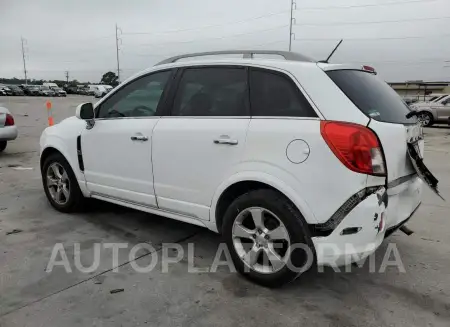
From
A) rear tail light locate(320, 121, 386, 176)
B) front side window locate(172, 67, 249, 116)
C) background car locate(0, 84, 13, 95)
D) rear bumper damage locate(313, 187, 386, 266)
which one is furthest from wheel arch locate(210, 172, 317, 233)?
background car locate(0, 84, 13, 95)

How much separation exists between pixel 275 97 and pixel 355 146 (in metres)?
0.73

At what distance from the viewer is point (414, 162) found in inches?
122

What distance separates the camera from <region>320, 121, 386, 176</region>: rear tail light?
274 centimetres

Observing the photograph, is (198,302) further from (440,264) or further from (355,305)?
(440,264)

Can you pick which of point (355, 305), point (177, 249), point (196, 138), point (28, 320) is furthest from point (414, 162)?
point (28, 320)

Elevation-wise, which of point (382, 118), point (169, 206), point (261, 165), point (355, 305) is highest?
point (382, 118)

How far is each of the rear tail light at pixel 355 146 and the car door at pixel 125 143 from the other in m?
1.68

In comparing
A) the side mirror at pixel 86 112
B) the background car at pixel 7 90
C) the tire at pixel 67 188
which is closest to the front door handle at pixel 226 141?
the side mirror at pixel 86 112

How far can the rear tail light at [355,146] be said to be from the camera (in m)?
2.74

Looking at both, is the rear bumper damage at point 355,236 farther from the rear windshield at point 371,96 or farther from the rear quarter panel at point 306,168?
the rear windshield at point 371,96

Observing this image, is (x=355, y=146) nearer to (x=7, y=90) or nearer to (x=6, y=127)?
(x=6, y=127)

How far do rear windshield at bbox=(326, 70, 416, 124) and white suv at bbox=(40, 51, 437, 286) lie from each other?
0.04ft

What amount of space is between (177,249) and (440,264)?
2.36 m

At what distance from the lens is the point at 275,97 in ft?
10.3
